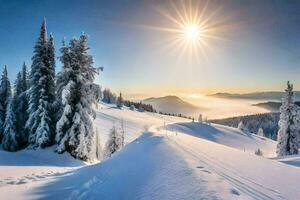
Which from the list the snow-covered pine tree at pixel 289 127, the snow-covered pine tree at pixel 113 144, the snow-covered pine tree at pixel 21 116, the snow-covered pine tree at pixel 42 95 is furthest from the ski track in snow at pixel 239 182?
the snow-covered pine tree at pixel 113 144

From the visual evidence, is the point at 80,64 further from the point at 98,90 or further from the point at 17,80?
the point at 17,80

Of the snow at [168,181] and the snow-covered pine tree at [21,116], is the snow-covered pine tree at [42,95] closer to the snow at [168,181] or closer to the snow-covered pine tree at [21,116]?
the snow-covered pine tree at [21,116]

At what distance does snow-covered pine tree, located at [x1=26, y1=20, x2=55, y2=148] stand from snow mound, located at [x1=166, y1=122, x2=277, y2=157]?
264 feet

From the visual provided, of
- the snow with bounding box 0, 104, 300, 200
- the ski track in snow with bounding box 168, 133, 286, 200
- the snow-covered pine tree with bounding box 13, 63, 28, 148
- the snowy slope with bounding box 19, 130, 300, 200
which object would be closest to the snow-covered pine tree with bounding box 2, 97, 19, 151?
the snow-covered pine tree with bounding box 13, 63, 28, 148

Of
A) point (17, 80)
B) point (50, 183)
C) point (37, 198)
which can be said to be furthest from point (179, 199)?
point (17, 80)

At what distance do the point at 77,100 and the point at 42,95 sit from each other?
5331 millimetres

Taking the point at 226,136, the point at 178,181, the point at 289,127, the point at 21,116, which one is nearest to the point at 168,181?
the point at 178,181

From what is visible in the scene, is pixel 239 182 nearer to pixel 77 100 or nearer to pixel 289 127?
pixel 77 100

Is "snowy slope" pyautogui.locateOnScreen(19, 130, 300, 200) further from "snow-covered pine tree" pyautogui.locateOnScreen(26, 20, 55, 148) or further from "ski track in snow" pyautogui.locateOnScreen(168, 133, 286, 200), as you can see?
"snow-covered pine tree" pyautogui.locateOnScreen(26, 20, 55, 148)

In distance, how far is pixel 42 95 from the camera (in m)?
30.8

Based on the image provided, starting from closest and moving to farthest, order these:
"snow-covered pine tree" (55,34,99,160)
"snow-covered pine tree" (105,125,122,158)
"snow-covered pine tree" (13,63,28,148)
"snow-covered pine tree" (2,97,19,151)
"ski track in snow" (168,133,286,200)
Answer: "ski track in snow" (168,133,286,200) → "snow-covered pine tree" (55,34,99,160) → "snow-covered pine tree" (2,97,19,151) → "snow-covered pine tree" (13,63,28,148) → "snow-covered pine tree" (105,125,122,158)

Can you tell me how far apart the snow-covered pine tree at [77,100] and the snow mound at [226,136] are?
8231 cm

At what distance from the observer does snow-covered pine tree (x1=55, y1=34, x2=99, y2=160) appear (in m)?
27.0

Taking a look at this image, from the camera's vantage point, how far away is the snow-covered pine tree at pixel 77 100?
2703cm
